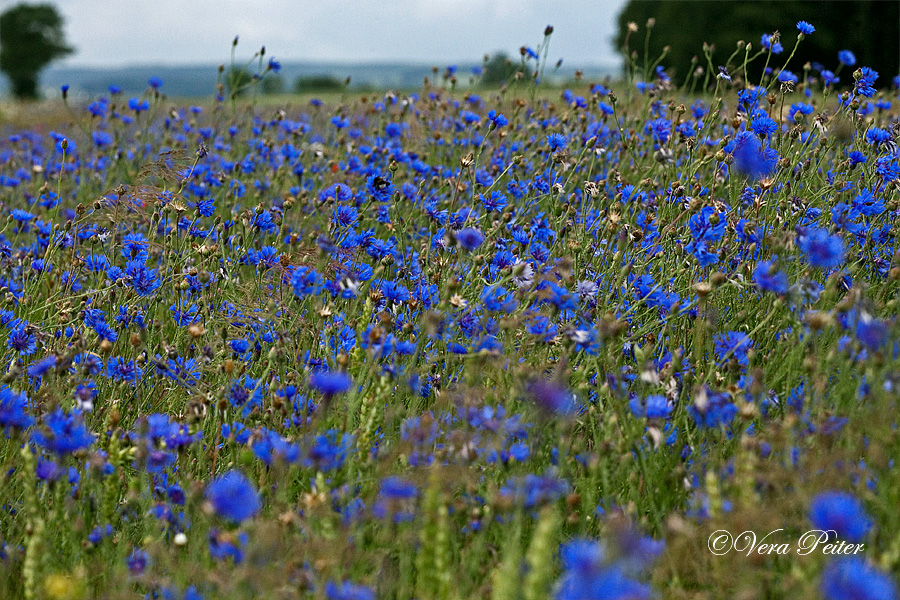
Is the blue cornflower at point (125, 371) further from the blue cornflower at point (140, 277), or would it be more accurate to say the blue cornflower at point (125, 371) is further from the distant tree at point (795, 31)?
the distant tree at point (795, 31)

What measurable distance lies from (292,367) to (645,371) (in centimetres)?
129

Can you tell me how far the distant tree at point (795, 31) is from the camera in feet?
66.5

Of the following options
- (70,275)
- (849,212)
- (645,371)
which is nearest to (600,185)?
(849,212)

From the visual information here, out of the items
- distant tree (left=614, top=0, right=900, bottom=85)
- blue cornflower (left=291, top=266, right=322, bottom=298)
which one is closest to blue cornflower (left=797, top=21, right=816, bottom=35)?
blue cornflower (left=291, top=266, right=322, bottom=298)

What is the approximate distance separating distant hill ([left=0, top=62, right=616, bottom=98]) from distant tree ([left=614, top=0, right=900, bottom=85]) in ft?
27.8

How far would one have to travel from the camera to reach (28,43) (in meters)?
50.6

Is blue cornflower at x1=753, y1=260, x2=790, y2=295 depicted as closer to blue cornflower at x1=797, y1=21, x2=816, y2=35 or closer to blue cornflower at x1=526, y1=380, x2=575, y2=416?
blue cornflower at x1=526, y1=380, x2=575, y2=416

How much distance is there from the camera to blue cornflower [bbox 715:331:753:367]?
2264mm

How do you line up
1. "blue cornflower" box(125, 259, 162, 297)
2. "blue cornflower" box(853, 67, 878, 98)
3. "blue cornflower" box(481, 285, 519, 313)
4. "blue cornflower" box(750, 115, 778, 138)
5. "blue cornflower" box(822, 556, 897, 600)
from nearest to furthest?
"blue cornflower" box(822, 556, 897, 600) < "blue cornflower" box(481, 285, 519, 313) < "blue cornflower" box(125, 259, 162, 297) < "blue cornflower" box(750, 115, 778, 138) < "blue cornflower" box(853, 67, 878, 98)

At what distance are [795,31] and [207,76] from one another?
63.0ft

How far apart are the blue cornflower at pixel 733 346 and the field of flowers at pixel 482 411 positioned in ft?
0.04

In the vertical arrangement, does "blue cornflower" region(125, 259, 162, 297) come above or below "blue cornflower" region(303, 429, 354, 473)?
above

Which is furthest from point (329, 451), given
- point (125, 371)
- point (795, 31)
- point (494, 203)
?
point (795, 31)

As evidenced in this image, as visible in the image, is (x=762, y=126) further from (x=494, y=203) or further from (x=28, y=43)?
(x=28, y=43)
